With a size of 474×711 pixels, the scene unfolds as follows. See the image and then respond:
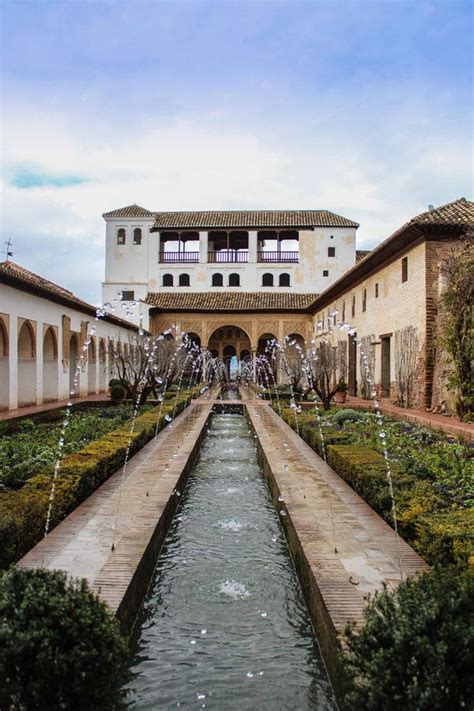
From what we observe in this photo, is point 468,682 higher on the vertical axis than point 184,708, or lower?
higher

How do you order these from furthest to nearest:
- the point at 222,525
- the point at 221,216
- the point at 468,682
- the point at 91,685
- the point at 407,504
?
the point at 221,216
the point at 222,525
the point at 407,504
the point at 91,685
the point at 468,682

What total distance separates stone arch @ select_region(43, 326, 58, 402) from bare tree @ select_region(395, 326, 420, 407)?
10534mm

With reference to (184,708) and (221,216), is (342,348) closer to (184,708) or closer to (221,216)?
(221,216)

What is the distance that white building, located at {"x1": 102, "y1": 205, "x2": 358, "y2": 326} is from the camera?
39031 millimetres

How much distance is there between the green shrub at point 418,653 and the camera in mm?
2312

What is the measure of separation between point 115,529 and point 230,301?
3265 cm

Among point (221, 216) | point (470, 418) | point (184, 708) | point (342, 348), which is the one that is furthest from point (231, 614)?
point (221, 216)

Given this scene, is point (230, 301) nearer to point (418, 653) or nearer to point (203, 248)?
point (203, 248)

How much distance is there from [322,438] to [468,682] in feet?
25.5

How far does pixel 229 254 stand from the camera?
40188mm

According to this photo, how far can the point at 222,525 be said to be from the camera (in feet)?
22.0

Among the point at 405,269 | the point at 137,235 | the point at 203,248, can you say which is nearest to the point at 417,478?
the point at 405,269

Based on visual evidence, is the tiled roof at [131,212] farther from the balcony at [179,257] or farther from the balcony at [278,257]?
the balcony at [278,257]

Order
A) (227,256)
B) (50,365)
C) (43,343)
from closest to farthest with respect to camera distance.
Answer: (43,343)
(50,365)
(227,256)
